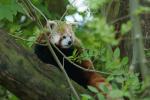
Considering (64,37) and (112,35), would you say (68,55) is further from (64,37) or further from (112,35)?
(112,35)

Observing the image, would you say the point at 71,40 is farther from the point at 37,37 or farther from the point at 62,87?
the point at 62,87

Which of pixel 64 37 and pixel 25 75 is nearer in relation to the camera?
pixel 25 75

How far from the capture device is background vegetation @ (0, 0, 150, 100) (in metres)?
1.47

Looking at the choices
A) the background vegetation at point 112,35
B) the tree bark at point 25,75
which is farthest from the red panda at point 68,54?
the tree bark at point 25,75

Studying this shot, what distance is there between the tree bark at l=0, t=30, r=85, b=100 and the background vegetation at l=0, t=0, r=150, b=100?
0.26m

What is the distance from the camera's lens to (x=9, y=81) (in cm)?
302

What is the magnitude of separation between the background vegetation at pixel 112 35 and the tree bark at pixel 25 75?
10.0 inches

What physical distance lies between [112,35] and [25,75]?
1694 millimetres

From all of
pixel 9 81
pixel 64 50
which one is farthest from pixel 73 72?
pixel 9 81

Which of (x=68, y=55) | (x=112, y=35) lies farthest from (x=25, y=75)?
(x=112, y=35)

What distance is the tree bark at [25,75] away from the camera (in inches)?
119

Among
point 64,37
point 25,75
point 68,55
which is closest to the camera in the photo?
point 25,75

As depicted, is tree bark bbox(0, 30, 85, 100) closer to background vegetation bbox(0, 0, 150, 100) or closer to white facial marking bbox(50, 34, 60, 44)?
background vegetation bbox(0, 0, 150, 100)

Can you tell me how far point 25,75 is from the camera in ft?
10.1
